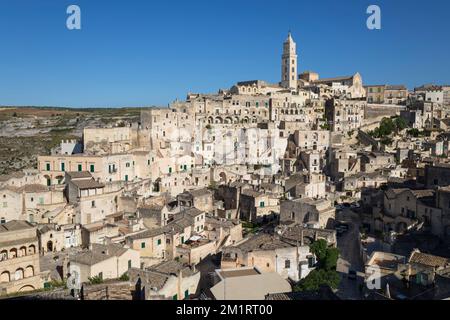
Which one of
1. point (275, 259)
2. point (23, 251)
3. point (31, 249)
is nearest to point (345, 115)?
point (275, 259)

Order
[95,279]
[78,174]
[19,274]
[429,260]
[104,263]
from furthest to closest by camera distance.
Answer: [78,174] < [19,274] < [104,263] < [95,279] < [429,260]

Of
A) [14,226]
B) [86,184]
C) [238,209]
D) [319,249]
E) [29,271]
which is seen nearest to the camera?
[319,249]

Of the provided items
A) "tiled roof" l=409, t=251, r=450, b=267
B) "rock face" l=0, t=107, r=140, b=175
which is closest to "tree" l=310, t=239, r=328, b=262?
"tiled roof" l=409, t=251, r=450, b=267

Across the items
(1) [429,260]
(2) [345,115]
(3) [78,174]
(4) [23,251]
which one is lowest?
(4) [23,251]

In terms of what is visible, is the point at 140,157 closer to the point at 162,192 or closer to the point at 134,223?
the point at 162,192

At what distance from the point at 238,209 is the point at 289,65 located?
4007 cm

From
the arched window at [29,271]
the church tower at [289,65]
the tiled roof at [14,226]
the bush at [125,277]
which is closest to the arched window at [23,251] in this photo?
the arched window at [29,271]

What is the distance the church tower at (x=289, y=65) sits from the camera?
6588 centimetres

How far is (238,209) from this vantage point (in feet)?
102

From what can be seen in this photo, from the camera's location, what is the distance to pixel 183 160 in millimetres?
39000

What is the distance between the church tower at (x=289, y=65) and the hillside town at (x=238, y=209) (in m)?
13.7

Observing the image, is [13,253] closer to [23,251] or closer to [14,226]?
[23,251]

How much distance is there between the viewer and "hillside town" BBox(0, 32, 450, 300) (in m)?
16.4
